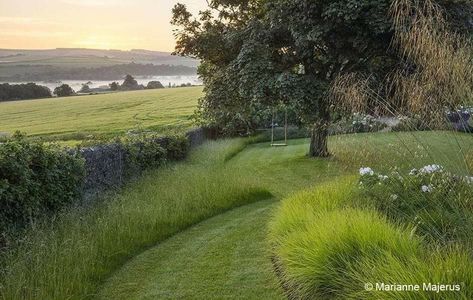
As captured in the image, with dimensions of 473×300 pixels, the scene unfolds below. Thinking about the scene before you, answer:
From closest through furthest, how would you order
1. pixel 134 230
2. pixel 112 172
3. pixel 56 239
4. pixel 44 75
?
pixel 56 239 → pixel 134 230 → pixel 112 172 → pixel 44 75

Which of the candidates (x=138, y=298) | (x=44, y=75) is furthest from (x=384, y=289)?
(x=44, y=75)

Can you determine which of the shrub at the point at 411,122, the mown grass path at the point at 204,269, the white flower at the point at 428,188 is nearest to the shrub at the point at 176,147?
the mown grass path at the point at 204,269

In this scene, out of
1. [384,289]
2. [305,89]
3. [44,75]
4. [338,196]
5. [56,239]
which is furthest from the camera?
[44,75]

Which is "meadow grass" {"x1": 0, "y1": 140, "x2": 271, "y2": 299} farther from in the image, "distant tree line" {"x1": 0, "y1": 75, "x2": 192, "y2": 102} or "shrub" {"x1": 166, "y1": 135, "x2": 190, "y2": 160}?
"distant tree line" {"x1": 0, "y1": 75, "x2": 192, "y2": 102}

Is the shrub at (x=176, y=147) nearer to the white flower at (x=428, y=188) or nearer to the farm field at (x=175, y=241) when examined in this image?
the farm field at (x=175, y=241)

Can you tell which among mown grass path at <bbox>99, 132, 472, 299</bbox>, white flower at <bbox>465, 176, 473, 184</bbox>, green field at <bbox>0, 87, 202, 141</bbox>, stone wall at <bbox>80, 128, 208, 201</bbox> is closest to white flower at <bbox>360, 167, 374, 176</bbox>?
mown grass path at <bbox>99, 132, 472, 299</bbox>

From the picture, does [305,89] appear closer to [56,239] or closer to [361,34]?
[361,34]

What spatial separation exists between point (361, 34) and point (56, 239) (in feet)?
37.5

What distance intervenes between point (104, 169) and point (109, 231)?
388cm

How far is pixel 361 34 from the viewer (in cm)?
1427

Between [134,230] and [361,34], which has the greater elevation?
[361,34]

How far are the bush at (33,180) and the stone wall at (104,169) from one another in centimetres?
93

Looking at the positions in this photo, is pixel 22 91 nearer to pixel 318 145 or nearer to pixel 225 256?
pixel 318 145

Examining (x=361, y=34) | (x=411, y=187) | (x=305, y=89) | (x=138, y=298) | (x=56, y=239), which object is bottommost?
(x=138, y=298)
